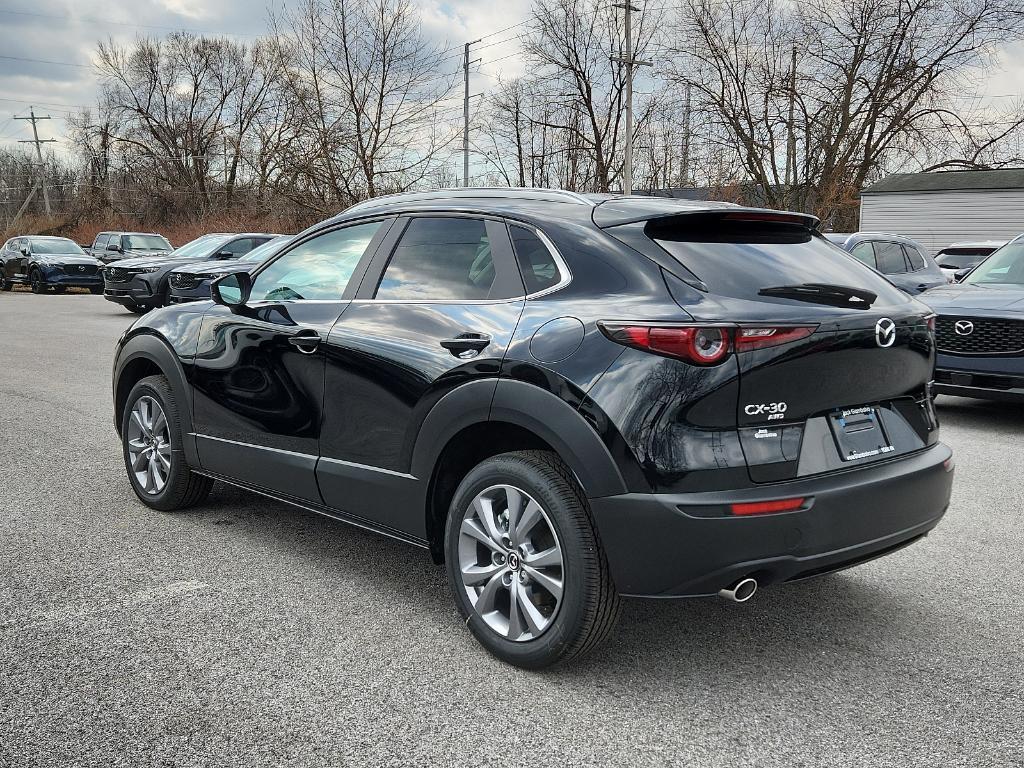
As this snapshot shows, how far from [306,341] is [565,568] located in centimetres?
170

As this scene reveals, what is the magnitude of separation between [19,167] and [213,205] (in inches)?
1443

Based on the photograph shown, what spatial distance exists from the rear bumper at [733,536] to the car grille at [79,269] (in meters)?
26.7

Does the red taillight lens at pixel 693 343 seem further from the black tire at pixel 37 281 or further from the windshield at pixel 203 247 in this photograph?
the black tire at pixel 37 281

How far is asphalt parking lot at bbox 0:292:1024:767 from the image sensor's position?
9.25ft

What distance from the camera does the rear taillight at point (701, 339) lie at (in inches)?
116

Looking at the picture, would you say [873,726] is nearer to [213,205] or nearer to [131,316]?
[131,316]

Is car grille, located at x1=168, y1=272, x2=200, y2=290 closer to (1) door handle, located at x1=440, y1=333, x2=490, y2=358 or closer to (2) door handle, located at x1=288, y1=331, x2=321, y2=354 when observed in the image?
(2) door handle, located at x1=288, y1=331, x2=321, y2=354

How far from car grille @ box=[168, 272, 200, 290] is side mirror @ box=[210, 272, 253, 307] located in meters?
12.2

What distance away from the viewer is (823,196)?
3856cm

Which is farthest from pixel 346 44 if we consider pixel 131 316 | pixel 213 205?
pixel 213 205

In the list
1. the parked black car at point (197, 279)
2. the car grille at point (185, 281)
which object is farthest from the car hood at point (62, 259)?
the car grille at point (185, 281)

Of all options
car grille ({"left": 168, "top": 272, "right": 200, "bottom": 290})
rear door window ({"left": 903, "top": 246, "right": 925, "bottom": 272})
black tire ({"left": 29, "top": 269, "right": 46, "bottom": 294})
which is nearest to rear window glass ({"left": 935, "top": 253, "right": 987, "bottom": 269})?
rear door window ({"left": 903, "top": 246, "right": 925, "bottom": 272})

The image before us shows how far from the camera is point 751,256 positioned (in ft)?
11.1

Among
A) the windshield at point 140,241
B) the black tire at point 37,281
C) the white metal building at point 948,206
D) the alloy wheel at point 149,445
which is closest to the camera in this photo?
the alloy wheel at point 149,445
